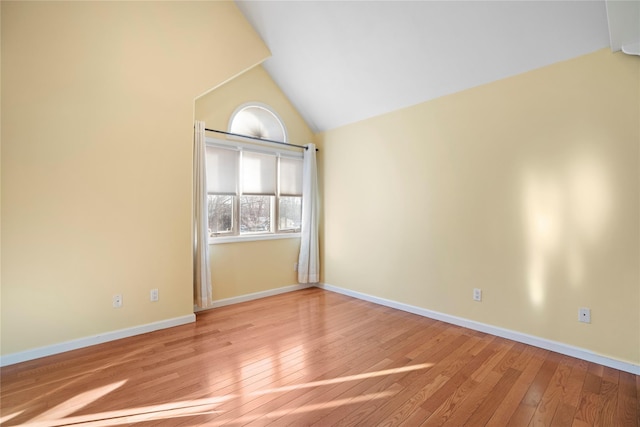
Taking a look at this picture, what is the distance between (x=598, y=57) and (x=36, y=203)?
4.80 meters

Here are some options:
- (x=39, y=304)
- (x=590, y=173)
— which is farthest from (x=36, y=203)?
(x=590, y=173)

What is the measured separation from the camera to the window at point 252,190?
3.97 meters

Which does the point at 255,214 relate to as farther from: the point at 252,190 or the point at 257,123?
the point at 257,123

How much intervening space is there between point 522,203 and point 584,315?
1.05m

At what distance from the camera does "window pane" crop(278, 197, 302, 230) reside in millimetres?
4715

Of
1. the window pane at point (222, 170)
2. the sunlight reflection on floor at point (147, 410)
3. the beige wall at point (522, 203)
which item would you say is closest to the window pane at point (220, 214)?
the window pane at point (222, 170)

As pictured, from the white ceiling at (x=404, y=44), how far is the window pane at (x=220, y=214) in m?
1.94

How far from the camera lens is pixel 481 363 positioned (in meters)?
2.47

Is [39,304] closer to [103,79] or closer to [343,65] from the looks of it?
[103,79]

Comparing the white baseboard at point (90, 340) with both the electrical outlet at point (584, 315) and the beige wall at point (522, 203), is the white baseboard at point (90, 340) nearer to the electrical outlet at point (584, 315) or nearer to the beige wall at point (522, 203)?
the beige wall at point (522, 203)

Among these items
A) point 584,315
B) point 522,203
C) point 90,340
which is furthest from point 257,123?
point 584,315

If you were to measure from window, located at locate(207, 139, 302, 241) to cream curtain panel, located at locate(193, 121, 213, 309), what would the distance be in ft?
0.78

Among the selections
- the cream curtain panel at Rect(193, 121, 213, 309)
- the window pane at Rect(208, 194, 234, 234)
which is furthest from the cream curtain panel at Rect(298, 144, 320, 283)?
the cream curtain panel at Rect(193, 121, 213, 309)

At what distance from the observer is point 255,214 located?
442 cm
